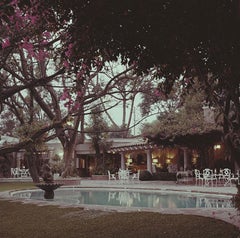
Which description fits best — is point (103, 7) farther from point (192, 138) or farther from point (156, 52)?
point (192, 138)

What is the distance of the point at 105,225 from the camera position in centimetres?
673

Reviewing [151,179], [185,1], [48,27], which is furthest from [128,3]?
[151,179]

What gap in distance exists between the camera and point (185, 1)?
4348 mm

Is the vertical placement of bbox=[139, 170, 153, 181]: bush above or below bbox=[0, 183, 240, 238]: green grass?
above

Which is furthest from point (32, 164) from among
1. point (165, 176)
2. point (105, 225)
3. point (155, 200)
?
point (105, 225)

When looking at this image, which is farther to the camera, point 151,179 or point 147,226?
point 151,179

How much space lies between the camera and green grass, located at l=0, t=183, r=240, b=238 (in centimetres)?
599

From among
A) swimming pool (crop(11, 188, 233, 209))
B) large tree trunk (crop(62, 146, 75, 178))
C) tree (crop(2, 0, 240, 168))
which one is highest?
tree (crop(2, 0, 240, 168))

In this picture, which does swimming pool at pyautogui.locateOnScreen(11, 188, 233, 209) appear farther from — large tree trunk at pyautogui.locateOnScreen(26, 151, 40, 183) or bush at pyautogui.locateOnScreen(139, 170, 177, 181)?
bush at pyautogui.locateOnScreen(139, 170, 177, 181)

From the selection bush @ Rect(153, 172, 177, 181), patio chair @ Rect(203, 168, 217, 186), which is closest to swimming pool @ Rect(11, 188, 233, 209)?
patio chair @ Rect(203, 168, 217, 186)

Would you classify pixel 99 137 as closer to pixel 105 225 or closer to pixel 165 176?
pixel 165 176

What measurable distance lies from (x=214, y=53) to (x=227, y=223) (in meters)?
3.38

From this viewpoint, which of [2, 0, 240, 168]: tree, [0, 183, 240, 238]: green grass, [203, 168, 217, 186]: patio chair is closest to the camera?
[2, 0, 240, 168]: tree

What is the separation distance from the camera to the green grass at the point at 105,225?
5989mm
